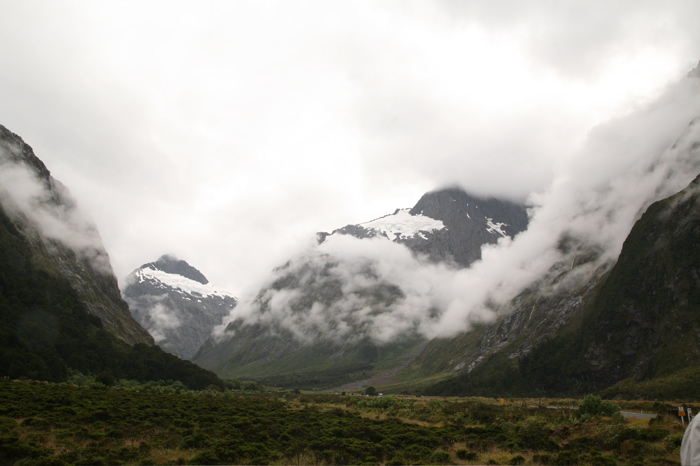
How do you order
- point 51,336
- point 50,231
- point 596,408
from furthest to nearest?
point 50,231
point 51,336
point 596,408

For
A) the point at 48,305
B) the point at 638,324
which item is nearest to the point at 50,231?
the point at 48,305

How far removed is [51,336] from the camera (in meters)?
105

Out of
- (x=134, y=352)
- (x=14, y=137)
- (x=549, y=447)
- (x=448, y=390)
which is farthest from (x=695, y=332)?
(x=14, y=137)

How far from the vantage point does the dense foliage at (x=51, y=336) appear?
9075 cm

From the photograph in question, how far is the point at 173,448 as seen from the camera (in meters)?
29.8

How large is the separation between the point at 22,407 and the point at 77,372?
239ft

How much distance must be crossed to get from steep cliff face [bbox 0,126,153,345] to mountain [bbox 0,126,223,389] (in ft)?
1.60

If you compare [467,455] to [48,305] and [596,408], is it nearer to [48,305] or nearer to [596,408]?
[596,408]

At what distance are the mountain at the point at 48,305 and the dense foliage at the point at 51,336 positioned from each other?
0.71 feet

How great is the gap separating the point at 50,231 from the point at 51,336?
3376 inches

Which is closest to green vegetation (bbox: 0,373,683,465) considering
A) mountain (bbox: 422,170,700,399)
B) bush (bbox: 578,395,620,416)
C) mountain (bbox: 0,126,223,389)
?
bush (bbox: 578,395,620,416)

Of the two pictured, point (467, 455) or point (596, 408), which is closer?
point (467, 455)

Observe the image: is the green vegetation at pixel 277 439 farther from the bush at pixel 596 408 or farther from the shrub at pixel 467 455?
the bush at pixel 596 408

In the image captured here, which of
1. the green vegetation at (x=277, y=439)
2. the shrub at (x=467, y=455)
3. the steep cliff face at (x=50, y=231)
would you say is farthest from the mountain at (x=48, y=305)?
the shrub at (x=467, y=455)
